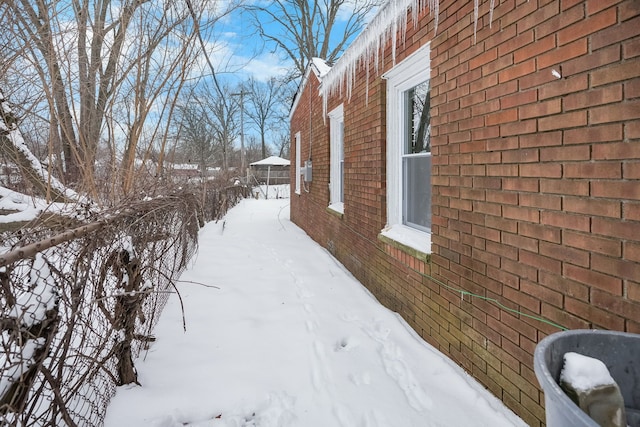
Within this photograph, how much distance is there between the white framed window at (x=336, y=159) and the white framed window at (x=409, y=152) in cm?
219

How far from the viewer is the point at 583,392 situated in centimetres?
97

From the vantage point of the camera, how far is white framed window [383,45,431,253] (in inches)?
132

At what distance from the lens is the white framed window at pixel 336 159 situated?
6.18m

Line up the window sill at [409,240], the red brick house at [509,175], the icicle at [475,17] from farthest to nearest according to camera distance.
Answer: the window sill at [409,240]
the icicle at [475,17]
the red brick house at [509,175]

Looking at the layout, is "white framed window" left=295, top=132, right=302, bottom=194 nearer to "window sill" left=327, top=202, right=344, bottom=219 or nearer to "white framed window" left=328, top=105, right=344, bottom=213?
"white framed window" left=328, top=105, right=344, bottom=213

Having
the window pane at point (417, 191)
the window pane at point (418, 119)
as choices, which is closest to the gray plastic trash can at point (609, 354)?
the window pane at point (417, 191)

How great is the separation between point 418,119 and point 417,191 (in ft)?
2.33

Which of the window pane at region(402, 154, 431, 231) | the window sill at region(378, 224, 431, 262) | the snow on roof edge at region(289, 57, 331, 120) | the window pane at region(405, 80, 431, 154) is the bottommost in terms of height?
the window sill at region(378, 224, 431, 262)

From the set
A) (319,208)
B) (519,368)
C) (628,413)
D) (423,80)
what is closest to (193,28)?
(423,80)

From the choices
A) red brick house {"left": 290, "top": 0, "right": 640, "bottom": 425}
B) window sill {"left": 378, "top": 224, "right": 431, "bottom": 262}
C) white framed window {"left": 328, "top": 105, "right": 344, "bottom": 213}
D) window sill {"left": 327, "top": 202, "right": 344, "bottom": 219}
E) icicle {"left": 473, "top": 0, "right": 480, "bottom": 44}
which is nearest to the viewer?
red brick house {"left": 290, "top": 0, "right": 640, "bottom": 425}

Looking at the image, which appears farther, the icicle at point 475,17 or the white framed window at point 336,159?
the white framed window at point 336,159

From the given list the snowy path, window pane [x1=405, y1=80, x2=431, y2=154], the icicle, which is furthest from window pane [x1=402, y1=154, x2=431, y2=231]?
the icicle

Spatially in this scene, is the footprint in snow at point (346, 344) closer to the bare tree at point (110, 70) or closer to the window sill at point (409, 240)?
the window sill at point (409, 240)

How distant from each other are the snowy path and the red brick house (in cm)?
26
